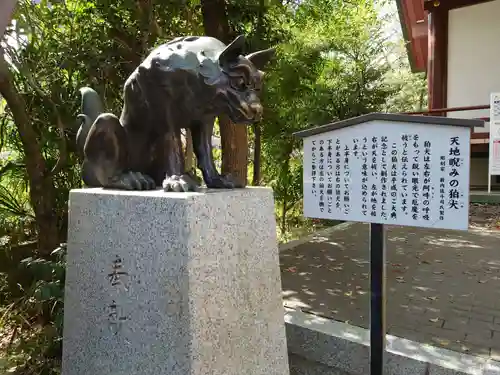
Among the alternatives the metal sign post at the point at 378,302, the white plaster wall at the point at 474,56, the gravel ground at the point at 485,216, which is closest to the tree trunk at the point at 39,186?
the metal sign post at the point at 378,302

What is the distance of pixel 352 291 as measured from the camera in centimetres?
426

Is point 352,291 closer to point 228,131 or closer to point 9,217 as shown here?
point 228,131

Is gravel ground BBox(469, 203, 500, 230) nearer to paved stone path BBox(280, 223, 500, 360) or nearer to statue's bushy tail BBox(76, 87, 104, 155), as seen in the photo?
paved stone path BBox(280, 223, 500, 360)

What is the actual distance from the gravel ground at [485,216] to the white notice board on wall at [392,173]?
246 inches

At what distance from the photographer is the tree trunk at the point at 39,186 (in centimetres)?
430

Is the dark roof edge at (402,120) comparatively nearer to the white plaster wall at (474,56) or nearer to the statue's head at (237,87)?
the statue's head at (237,87)

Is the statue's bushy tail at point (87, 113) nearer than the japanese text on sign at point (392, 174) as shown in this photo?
No

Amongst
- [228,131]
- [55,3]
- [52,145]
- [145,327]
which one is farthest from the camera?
[228,131]

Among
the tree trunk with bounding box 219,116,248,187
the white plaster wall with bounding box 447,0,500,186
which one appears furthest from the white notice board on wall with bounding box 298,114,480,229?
the white plaster wall with bounding box 447,0,500,186

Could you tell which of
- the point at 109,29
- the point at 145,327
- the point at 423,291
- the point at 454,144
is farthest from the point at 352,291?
the point at 109,29

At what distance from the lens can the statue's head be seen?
204 cm

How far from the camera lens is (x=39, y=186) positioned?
4.62 meters

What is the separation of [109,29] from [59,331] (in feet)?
11.9

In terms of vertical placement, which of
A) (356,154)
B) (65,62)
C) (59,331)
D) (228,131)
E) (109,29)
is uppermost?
(109,29)
